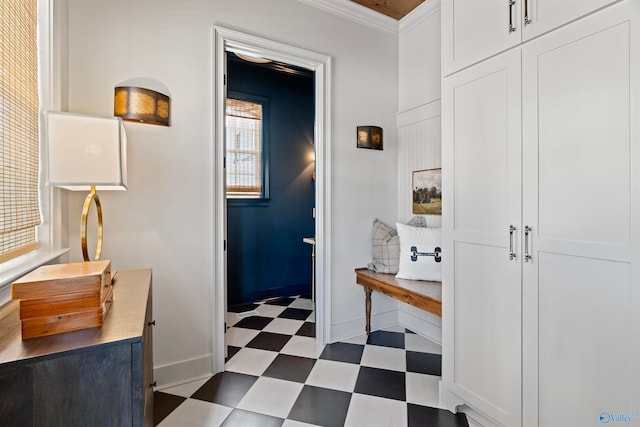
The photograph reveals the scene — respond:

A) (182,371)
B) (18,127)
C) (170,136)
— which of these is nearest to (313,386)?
(182,371)

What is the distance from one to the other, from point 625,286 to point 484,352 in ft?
2.38

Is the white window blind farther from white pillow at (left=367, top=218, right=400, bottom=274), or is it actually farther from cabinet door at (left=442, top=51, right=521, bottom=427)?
cabinet door at (left=442, top=51, right=521, bottom=427)

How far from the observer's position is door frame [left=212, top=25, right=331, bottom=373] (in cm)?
223

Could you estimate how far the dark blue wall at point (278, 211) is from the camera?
3.64m

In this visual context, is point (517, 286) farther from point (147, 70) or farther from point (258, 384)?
point (147, 70)

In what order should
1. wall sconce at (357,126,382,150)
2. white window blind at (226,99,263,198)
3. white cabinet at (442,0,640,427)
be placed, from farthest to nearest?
white window blind at (226,99,263,198) < wall sconce at (357,126,382,150) < white cabinet at (442,0,640,427)

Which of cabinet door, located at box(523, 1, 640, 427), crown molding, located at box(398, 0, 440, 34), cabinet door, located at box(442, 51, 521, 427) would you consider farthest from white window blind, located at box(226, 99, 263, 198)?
cabinet door, located at box(523, 1, 640, 427)

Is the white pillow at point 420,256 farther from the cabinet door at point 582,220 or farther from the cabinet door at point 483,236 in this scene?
the cabinet door at point 582,220

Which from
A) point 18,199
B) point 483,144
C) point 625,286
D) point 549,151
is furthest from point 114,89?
point 625,286

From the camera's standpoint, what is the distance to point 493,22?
1.58m

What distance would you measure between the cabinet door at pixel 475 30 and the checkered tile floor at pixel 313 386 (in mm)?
1985

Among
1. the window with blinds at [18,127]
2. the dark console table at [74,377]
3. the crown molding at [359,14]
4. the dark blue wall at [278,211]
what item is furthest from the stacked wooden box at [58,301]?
the dark blue wall at [278,211]

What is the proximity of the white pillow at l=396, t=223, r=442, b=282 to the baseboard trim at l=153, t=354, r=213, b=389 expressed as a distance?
1.60m

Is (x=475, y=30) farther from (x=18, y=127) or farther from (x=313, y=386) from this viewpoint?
(x=313, y=386)
